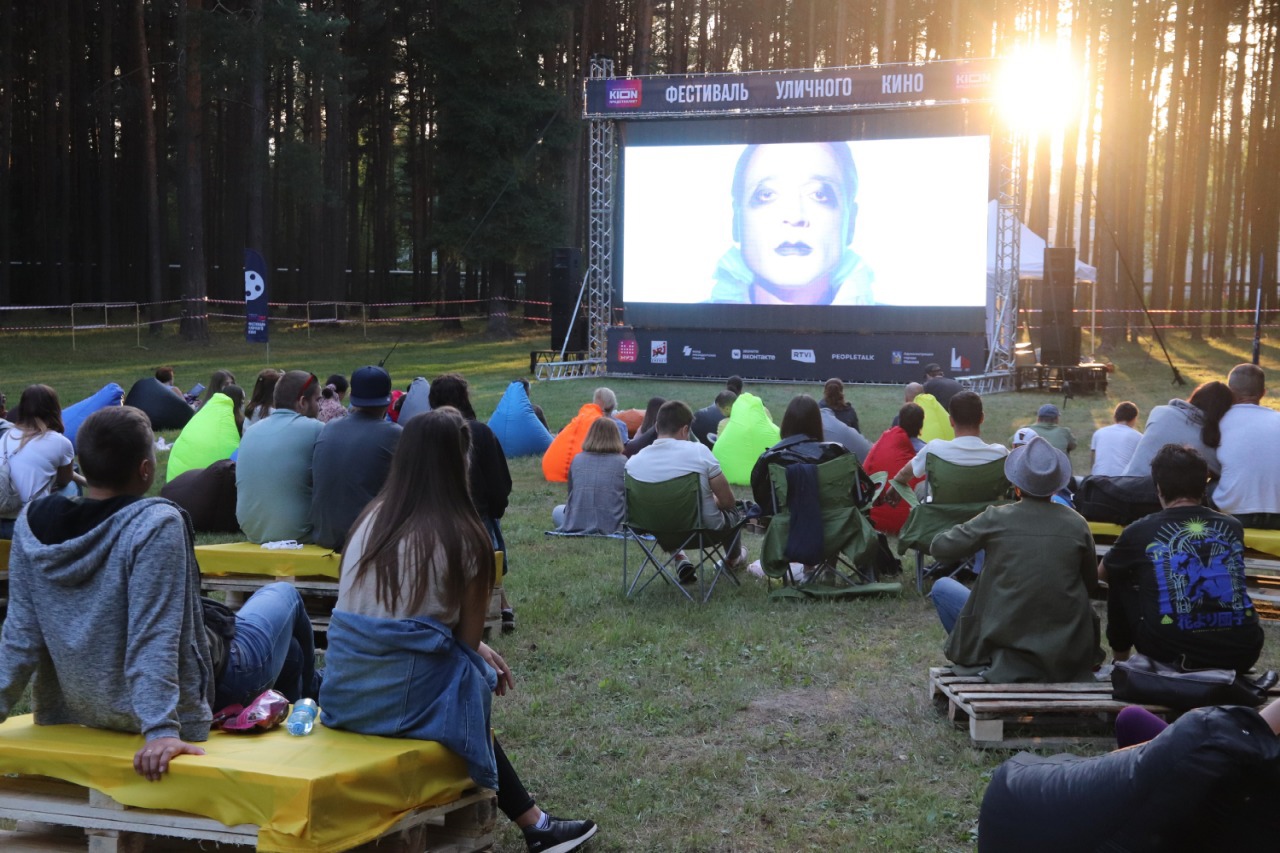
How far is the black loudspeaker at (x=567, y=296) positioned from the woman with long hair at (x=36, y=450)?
1750 cm

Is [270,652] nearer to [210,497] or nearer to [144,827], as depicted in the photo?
[144,827]

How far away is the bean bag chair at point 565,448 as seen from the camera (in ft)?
37.2

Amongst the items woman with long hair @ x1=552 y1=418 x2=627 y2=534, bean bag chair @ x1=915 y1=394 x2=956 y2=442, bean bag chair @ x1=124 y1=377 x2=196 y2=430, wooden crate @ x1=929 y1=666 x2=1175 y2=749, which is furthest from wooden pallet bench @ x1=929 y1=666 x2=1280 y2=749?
bean bag chair @ x1=124 y1=377 x2=196 y2=430

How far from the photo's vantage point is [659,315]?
23.0 metres

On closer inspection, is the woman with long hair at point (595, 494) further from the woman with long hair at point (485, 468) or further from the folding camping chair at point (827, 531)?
the woman with long hair at point (485, 468)

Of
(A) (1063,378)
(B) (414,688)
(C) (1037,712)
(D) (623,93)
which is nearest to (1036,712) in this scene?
(C) (1037,712)

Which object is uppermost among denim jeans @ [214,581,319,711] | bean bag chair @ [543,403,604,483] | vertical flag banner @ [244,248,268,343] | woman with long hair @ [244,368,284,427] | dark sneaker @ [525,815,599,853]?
vertical flag banner @ [244,248,268,343]

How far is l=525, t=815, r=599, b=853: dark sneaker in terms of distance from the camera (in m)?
3.85

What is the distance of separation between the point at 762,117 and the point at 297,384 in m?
16.3

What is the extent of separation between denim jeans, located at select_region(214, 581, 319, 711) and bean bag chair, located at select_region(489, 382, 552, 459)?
888 cm

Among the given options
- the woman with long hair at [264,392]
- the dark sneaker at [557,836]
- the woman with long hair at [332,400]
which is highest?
the woman with long hair at [264,392]

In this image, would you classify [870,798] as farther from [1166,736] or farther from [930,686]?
[1166,736]

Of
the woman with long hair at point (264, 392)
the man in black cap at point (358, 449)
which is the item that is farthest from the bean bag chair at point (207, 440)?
the man in black cap at point (358, 449)

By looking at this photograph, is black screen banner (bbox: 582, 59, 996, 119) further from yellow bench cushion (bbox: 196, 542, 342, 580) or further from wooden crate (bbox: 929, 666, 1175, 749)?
wooden crate (bbox: 929, 666, 1175, 749)
